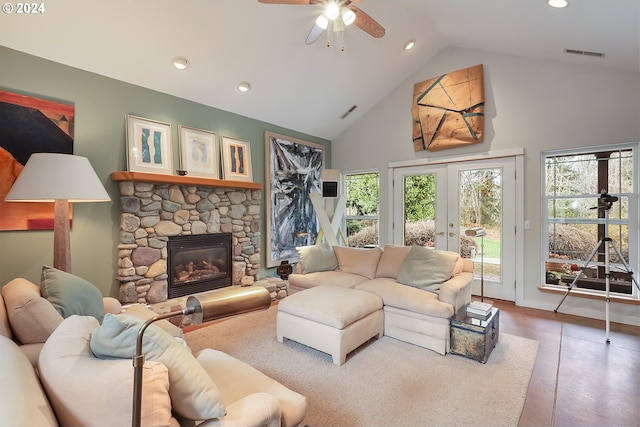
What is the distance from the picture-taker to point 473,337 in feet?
8.43

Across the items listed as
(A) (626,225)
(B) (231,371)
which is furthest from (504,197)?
(B) (231,371)

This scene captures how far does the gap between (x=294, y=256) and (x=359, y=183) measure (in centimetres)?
186

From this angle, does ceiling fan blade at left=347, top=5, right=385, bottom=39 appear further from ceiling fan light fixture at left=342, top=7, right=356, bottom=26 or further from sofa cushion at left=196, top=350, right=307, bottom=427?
sofa cushion at left=196, top=350, right=307, bottom=427

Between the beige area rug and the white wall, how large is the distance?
1.42m

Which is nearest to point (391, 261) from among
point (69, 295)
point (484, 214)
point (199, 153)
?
point (484, 214)

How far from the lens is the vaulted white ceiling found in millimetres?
2682

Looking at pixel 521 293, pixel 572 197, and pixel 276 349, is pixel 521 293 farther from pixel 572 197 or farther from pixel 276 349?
pixel 276 349

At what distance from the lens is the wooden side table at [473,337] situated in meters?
2.54

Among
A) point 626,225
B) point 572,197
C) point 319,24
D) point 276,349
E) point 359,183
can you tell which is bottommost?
point 276,349

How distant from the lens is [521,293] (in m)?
4.07

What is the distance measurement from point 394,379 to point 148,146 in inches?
137

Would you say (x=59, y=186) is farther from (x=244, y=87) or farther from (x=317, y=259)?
(x=317, y=259)

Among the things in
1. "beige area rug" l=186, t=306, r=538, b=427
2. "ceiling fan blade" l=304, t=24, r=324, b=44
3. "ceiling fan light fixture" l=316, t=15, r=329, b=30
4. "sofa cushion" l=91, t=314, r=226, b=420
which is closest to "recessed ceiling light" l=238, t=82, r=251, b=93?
"ceiling fan blade" l=304, t=24, r=324, b=44

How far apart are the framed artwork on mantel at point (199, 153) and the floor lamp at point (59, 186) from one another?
1.32m
